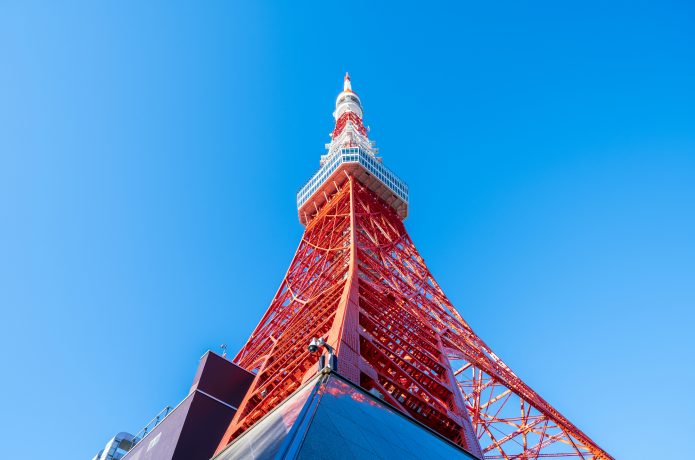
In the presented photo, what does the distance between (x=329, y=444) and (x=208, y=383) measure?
8.04 metres

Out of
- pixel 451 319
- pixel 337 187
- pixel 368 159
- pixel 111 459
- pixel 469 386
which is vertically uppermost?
pixel 368 159

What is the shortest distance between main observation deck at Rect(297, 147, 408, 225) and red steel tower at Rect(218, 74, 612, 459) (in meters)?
0.05

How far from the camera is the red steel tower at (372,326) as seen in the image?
410 inches

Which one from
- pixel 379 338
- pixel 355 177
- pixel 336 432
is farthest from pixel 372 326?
pixel 355 177

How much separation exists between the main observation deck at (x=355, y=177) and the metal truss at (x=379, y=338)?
0.40m

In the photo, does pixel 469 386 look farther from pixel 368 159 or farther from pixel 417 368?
pixel 368 159

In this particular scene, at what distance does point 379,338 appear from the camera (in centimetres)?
1273

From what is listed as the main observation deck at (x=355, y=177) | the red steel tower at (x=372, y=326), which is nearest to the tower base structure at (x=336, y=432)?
the red steel tower at (x=372, y=326)

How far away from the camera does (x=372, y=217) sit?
22.7 m

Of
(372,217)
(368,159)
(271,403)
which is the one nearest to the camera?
(271,403)

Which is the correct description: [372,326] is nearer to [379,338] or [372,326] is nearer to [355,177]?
[379,338]

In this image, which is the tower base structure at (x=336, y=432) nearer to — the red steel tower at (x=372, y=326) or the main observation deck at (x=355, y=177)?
the red steel tower at (x=372, y=326)

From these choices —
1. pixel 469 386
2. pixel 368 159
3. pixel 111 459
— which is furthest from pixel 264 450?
pixel 368 159

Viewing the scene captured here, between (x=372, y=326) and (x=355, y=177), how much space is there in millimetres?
12205
